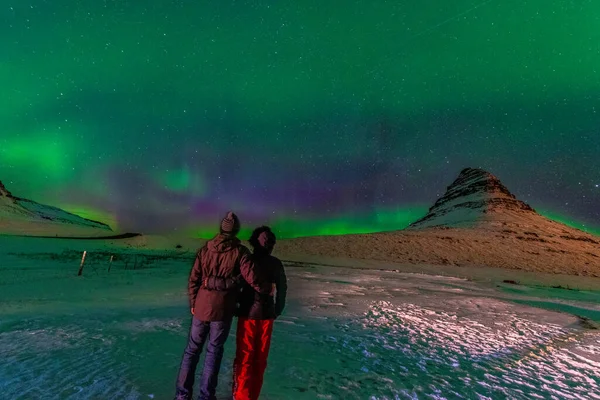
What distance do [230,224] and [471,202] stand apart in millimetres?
140804

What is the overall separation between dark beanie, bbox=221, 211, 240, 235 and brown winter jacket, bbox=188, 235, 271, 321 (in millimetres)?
79

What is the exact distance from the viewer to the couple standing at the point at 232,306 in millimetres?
3998


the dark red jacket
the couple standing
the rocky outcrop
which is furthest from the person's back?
the rocky outcrop

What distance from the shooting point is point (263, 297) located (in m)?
4.21

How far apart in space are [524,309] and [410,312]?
5542 mm

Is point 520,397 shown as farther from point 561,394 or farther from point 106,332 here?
point 106,332

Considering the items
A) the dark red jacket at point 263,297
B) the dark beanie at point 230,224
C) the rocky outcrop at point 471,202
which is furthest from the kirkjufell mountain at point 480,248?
the dark beanie at point 230,224

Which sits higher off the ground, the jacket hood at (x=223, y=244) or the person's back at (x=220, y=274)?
the jacket hood at (x=223, y=244)

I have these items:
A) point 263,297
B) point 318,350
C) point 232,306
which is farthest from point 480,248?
point 232,306

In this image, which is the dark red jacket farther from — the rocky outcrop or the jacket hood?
the rocky outcrop

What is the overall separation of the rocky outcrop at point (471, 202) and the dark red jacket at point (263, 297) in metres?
97.2

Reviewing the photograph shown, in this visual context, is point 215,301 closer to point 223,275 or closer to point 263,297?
point 223,275

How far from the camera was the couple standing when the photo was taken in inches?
157

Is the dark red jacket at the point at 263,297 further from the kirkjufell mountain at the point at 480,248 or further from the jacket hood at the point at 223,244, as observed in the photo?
the kirkjufell mountain at the point at 480,248
